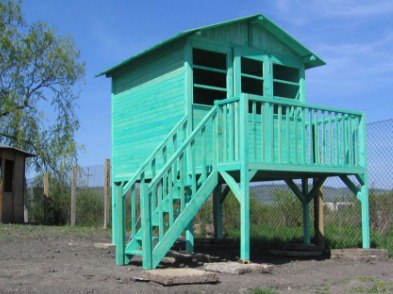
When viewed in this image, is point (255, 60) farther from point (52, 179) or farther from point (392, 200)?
point (52, 179)

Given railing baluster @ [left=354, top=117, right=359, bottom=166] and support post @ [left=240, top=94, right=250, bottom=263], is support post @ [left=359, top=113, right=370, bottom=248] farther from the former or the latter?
support post @ [left=240, top=94, right=250, bottom=263]

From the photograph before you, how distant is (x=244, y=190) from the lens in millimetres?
8836

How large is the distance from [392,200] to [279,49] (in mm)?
4105

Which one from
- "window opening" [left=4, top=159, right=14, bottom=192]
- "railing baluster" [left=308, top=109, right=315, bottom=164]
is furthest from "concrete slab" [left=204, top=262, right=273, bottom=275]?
"window opening" [left=4, top=159, right=14, bottom=192]

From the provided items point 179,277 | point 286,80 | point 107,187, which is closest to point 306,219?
point 286,80

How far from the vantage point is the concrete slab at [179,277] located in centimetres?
689

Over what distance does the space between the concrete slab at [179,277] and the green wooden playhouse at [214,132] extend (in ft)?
3.47

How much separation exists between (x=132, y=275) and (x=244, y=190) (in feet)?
7.44

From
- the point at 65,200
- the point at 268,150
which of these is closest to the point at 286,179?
the point at 268,150

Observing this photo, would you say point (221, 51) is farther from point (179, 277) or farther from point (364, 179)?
point (179, 277)

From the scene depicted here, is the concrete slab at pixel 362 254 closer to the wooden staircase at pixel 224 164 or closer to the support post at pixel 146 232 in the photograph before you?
the wooden staircase at pixel 224 164

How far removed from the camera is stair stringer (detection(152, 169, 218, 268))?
8.41m

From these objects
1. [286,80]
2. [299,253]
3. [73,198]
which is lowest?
[299,253]

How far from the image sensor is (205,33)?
34.9 ft
